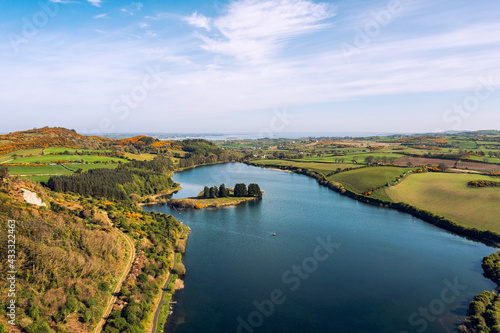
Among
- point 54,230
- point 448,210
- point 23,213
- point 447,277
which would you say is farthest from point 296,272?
point 448,210

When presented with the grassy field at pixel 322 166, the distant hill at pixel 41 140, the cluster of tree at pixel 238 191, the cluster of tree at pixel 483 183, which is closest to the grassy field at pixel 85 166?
the distant hill at pixel 41 140

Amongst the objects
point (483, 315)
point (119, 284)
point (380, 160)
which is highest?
point (380, 160)

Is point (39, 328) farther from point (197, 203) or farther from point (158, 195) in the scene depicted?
point (158, 195)

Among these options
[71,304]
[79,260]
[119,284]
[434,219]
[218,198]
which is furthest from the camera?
[218,198]

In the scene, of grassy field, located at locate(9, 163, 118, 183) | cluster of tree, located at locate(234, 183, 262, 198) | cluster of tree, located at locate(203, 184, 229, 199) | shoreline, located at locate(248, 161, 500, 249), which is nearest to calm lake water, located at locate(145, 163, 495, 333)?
shoreline, located at locate(248, 161, 500, 249)

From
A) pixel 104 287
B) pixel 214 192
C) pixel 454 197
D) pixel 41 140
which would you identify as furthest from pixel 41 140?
pixel 454 197

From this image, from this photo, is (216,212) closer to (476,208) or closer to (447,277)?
(447,277)
